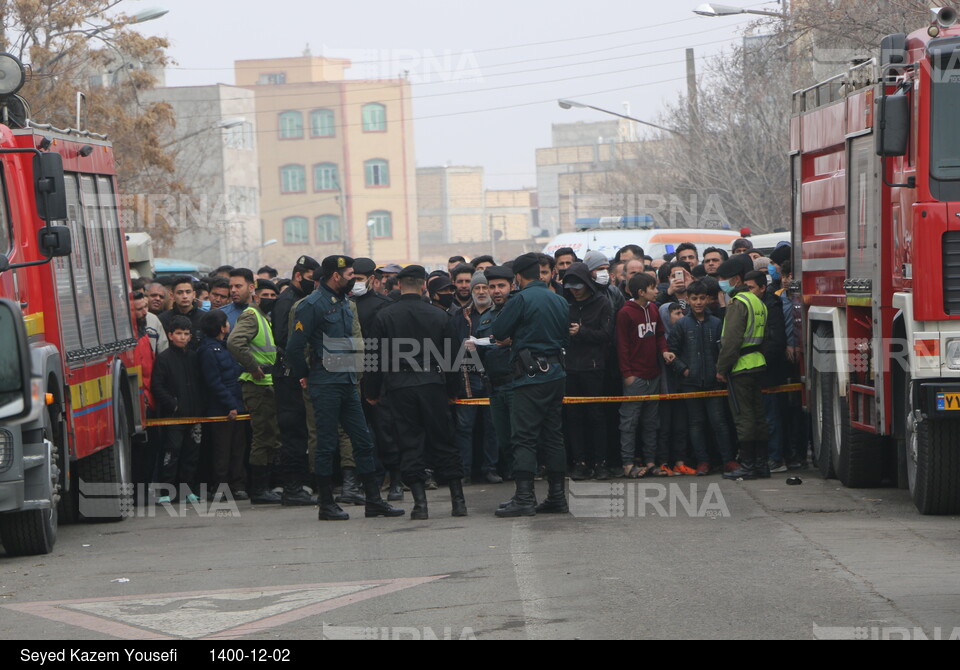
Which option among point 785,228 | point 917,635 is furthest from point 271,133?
point 917,635

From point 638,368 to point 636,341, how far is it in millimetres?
251

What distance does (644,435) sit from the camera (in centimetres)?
1420

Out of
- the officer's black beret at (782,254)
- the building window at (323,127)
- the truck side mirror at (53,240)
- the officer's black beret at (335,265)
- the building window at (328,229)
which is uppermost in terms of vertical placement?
the building window at (323,127)

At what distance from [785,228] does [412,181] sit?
2642 inches

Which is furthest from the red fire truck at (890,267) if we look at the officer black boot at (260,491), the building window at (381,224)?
the building window at (381,224)

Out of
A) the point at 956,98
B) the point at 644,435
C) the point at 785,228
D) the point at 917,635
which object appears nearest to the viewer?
the point at 917,635

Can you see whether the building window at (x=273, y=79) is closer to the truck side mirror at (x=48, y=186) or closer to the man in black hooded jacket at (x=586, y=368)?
the man in black hooded jacket at (x=586, y=368)

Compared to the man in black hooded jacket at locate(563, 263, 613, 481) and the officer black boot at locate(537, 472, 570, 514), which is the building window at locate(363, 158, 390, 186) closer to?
the man in black hooded jacket at locate(563, 263, 613, 481)

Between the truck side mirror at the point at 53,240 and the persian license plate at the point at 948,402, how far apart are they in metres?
6.07

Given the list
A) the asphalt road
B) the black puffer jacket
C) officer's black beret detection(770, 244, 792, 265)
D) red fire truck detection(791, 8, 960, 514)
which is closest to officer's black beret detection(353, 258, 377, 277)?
the asphalt road

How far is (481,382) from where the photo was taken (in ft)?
48.0

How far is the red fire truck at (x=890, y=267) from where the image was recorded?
34.7 ft

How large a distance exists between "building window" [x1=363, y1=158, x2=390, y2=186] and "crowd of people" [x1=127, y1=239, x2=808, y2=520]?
88970 millimetres

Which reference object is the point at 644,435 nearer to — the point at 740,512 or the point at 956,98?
the point at 740,512
